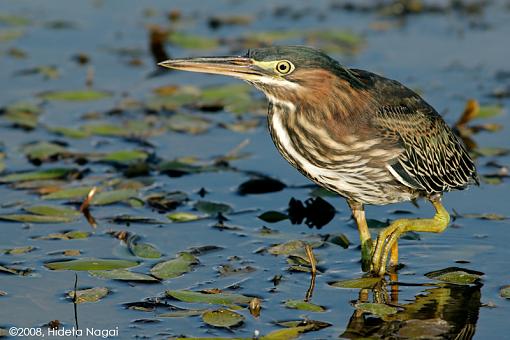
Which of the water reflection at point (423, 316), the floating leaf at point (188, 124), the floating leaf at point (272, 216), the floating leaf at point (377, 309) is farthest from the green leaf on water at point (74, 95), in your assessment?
the floating leaf at point (377, 309)

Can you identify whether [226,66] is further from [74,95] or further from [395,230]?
[74,95]

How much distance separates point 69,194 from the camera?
9.49m

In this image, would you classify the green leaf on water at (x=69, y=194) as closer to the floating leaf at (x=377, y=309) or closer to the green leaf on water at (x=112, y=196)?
the green leaf on water at (x=112, y=196)

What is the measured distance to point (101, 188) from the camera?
32.1 ft

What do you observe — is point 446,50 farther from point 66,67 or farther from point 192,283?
point 192,283

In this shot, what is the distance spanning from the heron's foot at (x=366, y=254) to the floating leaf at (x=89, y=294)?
2.03 metres

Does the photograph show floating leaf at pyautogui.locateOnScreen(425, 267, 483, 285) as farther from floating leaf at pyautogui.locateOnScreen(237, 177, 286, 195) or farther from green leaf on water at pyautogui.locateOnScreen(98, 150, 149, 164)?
green leaf on water at pyautogui.locateOnScreen(98, 150, 149, 164)

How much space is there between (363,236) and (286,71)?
1.59m

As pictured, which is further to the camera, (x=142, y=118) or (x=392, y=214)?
(x=142, y=118)

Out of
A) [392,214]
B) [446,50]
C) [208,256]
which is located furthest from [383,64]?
[208,256]

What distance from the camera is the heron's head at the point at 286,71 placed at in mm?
7566

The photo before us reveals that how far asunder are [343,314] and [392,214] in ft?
7.55

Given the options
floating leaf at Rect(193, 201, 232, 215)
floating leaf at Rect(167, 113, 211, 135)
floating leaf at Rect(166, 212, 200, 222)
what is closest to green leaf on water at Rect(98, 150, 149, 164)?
floating leaf at Rect(167, 113, 211, 135)

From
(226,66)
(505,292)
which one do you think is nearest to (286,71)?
(226,66)
